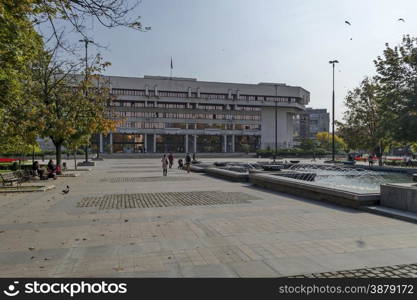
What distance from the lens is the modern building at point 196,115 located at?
90.6 metres

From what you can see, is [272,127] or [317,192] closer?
[317,192]

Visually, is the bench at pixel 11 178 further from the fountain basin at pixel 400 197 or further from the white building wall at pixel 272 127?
the white building wall at pixel 272 127

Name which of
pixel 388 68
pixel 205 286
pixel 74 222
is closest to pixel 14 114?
pixel 74 222

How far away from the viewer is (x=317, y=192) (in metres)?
12.3

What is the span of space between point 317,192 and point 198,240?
6.84 m

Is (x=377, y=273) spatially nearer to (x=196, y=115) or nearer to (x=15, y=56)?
(x=15, y=56)

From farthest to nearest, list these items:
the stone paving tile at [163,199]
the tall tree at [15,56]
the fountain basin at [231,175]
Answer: the fountain basin at [231,175] → the stone paving tile at [163,199] → the tall tree at [15,56]

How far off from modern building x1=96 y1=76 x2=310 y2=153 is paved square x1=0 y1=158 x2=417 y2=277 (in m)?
78.6

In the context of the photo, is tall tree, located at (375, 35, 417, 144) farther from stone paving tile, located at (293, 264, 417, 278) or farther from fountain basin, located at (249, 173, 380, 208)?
stone paving tile, located at (293, 264, 417, 278)

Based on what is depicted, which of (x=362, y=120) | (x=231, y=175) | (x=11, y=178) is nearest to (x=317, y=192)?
(x=231, y=175)

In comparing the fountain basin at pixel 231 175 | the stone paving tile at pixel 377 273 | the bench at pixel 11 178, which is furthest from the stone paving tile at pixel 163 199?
the stone paving tile at pixel 377 273

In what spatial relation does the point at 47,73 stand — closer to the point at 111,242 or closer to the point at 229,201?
the point at 229,201

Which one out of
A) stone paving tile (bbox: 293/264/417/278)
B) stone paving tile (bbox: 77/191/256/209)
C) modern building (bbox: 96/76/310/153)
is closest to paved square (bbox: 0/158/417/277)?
stone paving tile (bbox: 293/264/417/278)

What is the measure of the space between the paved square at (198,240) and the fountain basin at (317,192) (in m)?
0.51
